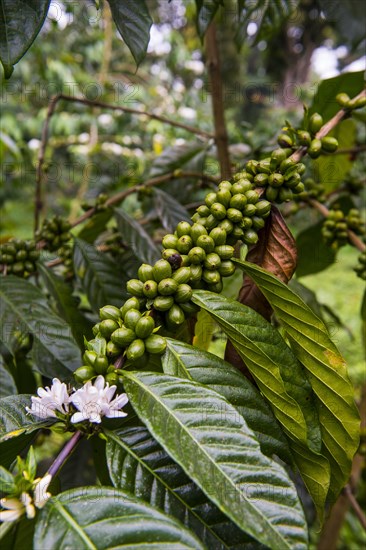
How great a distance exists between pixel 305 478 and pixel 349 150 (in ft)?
3.24

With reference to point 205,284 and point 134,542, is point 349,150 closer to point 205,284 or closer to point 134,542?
point 205,284

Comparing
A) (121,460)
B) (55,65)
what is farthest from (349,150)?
(55,65)

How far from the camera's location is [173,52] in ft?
18.7

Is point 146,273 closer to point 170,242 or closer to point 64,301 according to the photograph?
point 170,242

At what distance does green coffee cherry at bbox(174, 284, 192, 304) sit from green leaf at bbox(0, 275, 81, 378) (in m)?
0.31

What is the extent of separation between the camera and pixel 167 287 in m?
0.59

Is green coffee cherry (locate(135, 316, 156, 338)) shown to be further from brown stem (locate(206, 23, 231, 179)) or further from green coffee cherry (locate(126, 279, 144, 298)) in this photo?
brown stem (locate(206, 23, 231, 179))

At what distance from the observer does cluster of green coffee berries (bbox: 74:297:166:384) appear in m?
0.54

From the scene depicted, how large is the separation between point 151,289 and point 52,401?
0.56 ft

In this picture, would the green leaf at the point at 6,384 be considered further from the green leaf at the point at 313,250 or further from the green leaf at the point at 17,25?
the green leaf at the point at 313,250

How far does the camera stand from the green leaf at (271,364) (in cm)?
56

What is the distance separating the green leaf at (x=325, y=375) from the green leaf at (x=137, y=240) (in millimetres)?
467

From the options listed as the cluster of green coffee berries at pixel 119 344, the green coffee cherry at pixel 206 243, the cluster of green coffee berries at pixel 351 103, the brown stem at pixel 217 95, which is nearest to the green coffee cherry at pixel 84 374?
the cluster of green coffee berries at pixel 119 344

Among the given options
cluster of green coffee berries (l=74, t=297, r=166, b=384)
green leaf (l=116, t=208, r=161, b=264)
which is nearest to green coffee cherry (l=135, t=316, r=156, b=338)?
cluster of green coffee berries (l=74, t=297, r=166, b=384)
